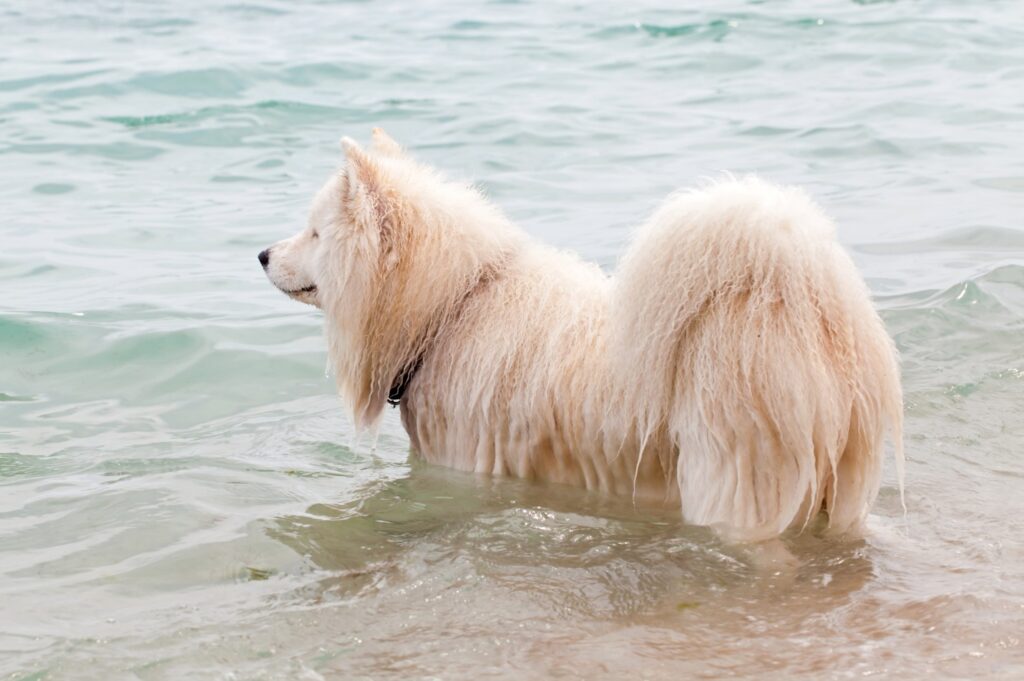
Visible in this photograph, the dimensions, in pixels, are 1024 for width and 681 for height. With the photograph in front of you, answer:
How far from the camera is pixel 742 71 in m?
15.8

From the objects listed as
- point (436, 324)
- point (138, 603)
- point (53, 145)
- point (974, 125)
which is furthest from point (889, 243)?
point (53, 145)

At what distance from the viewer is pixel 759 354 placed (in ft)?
14.4

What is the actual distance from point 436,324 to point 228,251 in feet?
15.7

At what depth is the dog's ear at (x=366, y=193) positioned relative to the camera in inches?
216

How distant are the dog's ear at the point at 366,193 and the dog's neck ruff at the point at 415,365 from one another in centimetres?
41

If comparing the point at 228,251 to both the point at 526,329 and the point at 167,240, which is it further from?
the point at 526,329

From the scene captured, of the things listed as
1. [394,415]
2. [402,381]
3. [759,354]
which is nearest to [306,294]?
[402,381]

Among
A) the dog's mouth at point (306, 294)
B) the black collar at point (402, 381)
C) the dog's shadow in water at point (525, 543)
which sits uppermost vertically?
the dog's mouth at point (306, 294)

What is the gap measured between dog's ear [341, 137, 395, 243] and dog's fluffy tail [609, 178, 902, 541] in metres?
1.29

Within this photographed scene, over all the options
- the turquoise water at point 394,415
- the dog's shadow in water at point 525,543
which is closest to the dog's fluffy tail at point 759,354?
the dog's shadow in water at point 525,543

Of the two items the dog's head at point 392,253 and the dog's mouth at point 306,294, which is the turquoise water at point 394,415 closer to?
the dog's head at point 392,253

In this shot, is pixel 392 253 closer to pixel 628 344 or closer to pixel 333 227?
pixel 333 227

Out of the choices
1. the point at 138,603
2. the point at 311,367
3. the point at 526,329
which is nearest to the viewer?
the point at 138,603

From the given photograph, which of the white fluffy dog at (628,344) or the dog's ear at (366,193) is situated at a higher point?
the dog's ear at (366,193)
